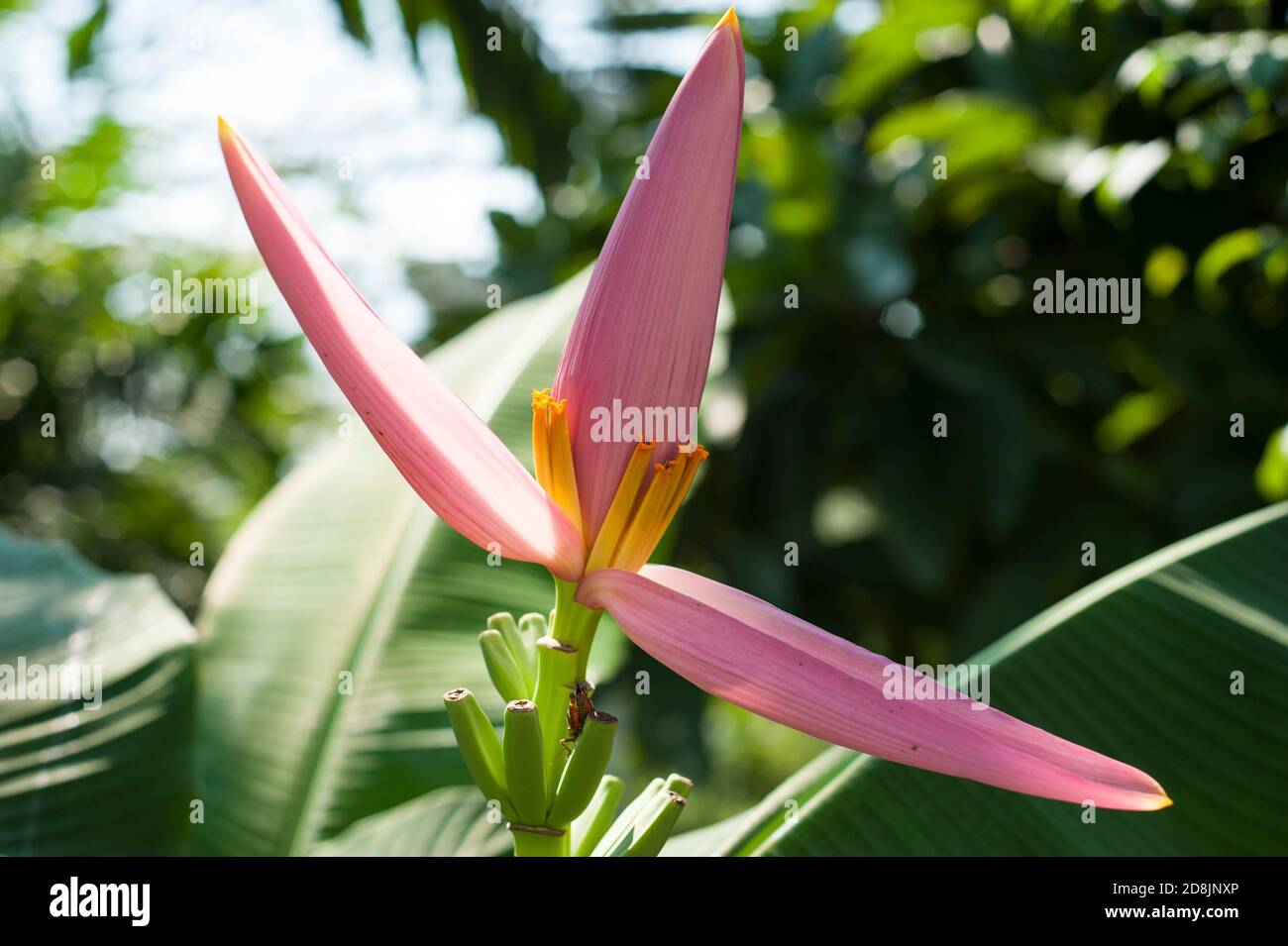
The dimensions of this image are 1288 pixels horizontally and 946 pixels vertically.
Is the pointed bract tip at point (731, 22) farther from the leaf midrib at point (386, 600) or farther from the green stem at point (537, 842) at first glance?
the leaf midrib at point (386, 600)

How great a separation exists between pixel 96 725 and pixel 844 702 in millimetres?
611

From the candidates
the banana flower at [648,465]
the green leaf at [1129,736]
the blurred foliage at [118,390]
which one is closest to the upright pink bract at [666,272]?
the banana flower at [648,465]

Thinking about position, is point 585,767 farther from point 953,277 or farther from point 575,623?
point 953,277

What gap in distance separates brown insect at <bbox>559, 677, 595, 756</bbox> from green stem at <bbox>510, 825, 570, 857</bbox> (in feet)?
0.11

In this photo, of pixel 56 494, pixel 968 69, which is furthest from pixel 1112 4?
pixel 56 494

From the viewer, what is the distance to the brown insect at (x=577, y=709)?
1.13 ft

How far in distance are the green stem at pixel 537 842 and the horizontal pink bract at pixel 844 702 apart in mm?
95

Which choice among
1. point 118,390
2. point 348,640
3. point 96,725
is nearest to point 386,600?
point 348,640

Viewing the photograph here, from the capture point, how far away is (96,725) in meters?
0.69

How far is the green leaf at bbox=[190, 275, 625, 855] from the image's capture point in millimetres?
696

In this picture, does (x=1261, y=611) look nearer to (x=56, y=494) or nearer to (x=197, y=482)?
(x=56, y=494)

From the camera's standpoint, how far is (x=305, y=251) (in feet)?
0.99

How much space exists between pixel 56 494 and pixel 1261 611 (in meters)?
3.13

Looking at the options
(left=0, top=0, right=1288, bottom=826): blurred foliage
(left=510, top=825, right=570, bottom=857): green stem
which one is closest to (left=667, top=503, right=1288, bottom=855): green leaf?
(left=510, top=825, right=570, bottom=857): green stem
